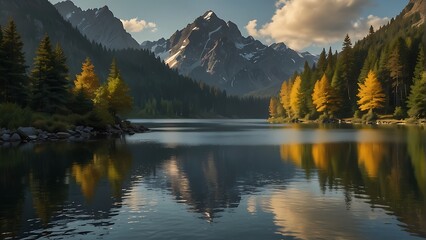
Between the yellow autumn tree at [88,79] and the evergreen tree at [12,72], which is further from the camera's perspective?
the yellow autumn tree at [88,79]

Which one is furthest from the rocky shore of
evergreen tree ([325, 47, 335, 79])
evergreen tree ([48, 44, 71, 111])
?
evergreen tree ([325, 47, 335, 79])

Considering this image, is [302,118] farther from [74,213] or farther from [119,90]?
[74,213]

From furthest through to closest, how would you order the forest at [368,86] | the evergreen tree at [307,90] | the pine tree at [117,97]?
1. the evergreen tree at [307,90]
2. the forest at [368,86]
3. the pine tree at [117,97]

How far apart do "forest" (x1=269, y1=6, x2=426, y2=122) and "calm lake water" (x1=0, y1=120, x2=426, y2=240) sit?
223 feet

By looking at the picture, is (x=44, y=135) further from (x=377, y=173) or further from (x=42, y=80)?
(x=377, y=173)

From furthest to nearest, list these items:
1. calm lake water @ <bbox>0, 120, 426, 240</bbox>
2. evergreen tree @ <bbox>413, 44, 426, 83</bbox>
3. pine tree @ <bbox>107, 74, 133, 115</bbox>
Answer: evergreen tree @ <bbox>413, 44, 426, 83</bbox> → pine tree @ <bbox>107, 74, 133, 115</bbox> → calm lake water @ <bbox>0, 120, 426, 240</bbox>

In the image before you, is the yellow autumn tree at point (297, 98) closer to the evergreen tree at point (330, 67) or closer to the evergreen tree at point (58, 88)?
the evergreen tree at point (330, 67)

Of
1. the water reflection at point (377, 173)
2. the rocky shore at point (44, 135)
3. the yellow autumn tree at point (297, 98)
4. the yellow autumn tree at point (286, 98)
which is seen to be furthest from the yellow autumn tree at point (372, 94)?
the water reflection at point (377, 173)

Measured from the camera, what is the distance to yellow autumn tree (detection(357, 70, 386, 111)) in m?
103

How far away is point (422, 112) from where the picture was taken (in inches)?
3529

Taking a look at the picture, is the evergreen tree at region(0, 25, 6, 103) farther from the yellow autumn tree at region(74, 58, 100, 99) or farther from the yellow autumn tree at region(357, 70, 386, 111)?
the yellow autumn tree at region(357, 70, 386, 111)

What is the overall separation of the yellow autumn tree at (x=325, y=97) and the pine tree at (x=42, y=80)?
236ft

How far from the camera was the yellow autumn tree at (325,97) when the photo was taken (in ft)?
379

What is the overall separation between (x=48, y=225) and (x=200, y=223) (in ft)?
16.6
